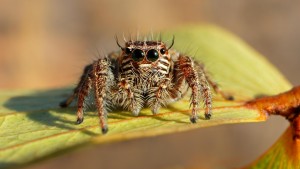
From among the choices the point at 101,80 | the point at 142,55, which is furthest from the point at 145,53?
Answer: the point at 101,80

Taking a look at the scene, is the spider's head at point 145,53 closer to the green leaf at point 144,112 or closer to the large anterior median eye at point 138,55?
the large anterior median eye at point 138,55

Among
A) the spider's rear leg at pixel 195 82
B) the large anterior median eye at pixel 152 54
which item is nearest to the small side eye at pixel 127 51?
the large anterior median eye at pixel 152 54

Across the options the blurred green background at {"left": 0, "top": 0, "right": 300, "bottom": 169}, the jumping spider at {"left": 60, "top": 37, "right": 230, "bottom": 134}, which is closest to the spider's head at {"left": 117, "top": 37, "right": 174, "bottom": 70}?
the jumping spider at {"left": 60, "top": 37, "right": 230, "bottom": 134}

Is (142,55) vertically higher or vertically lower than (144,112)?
higher

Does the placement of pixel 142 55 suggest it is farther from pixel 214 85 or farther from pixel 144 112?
pixel 214 85

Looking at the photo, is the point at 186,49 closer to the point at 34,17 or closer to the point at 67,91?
the point at 67,91

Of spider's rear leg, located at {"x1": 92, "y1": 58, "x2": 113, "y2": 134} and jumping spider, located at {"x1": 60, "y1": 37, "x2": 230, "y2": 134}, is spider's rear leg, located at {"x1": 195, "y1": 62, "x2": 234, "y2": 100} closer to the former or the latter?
jumping spider, located at {"x1": 60, "y1": 37, "x2": 230, "y2": 134}

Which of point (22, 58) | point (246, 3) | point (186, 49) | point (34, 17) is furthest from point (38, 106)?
point (246, 3)

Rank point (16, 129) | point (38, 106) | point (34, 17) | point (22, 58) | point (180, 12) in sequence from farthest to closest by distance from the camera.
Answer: point (180, 12) → point (34, 17) → point (22, 58) → point (38, 106) → point (16, 129)
